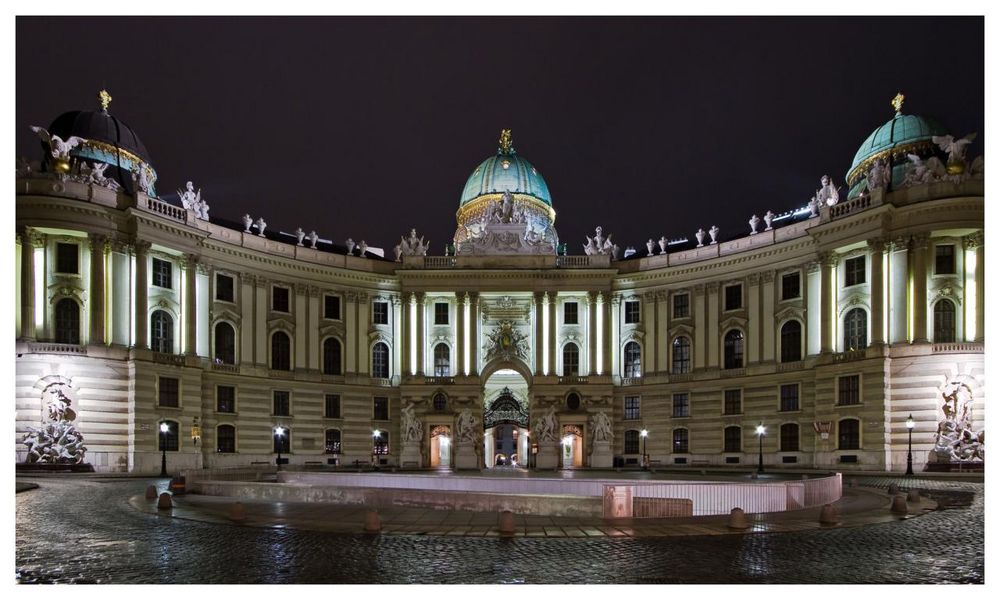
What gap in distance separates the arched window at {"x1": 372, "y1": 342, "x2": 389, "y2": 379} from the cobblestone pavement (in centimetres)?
4553

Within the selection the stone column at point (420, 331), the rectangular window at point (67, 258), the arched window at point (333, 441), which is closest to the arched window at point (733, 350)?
the stone column at point (420, 331)

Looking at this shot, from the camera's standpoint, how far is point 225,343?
58.8 m

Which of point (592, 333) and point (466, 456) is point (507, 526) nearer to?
point (466, 456)

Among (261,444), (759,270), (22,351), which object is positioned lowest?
(261,444)

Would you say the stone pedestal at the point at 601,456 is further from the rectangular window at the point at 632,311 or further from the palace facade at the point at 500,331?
the rectangular window at the point at 632,311

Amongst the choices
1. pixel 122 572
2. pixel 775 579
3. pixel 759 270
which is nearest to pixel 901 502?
pixel 775 579

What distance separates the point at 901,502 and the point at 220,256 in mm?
49515

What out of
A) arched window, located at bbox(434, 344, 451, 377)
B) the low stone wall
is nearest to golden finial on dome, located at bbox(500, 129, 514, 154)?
arched window, located at bbox(434, 344, 451, 377)

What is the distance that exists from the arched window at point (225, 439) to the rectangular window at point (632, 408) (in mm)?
31904

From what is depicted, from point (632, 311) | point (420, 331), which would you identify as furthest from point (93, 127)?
point (632, 311)

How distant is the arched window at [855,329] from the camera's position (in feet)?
173

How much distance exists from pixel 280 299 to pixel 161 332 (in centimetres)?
1114

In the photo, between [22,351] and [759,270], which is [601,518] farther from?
[759,270]

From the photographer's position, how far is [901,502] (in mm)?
23719
